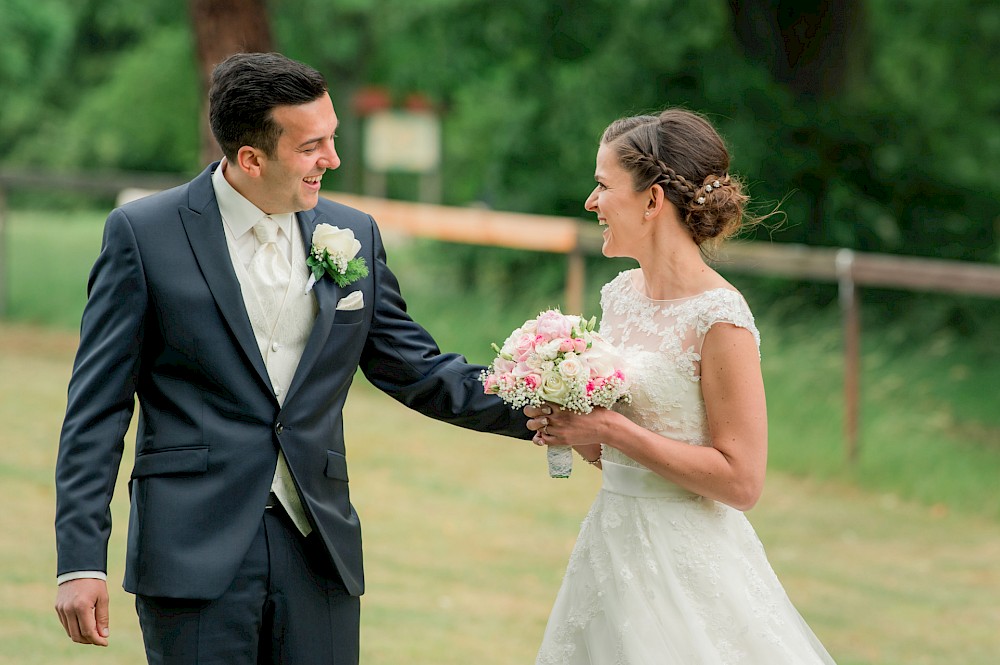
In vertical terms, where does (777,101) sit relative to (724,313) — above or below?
above

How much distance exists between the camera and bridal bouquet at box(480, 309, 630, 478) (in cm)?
320

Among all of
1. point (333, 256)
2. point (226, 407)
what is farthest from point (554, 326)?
point (226, 407)

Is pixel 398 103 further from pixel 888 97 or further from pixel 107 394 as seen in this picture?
pixel 107 394

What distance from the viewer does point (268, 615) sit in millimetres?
3104

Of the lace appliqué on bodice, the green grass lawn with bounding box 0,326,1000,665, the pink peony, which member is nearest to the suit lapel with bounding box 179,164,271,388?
the pink peony

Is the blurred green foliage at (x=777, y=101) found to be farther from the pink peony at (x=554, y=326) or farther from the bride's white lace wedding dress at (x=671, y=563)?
the pink peony at (x=554, y=326)

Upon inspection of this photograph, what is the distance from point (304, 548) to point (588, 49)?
1122cm

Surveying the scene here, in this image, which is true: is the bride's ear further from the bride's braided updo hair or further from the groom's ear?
the groom's ear

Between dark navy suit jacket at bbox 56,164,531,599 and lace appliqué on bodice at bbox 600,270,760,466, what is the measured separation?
32.9 inches

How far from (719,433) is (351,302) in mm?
957

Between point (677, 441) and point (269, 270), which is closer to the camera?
point (269, 270)

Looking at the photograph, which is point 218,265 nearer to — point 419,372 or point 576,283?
point 419,372

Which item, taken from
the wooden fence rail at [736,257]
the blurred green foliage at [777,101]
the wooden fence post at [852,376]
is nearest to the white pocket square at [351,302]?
the wooden fence rail at [736,257]

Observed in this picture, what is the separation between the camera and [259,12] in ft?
34.3
